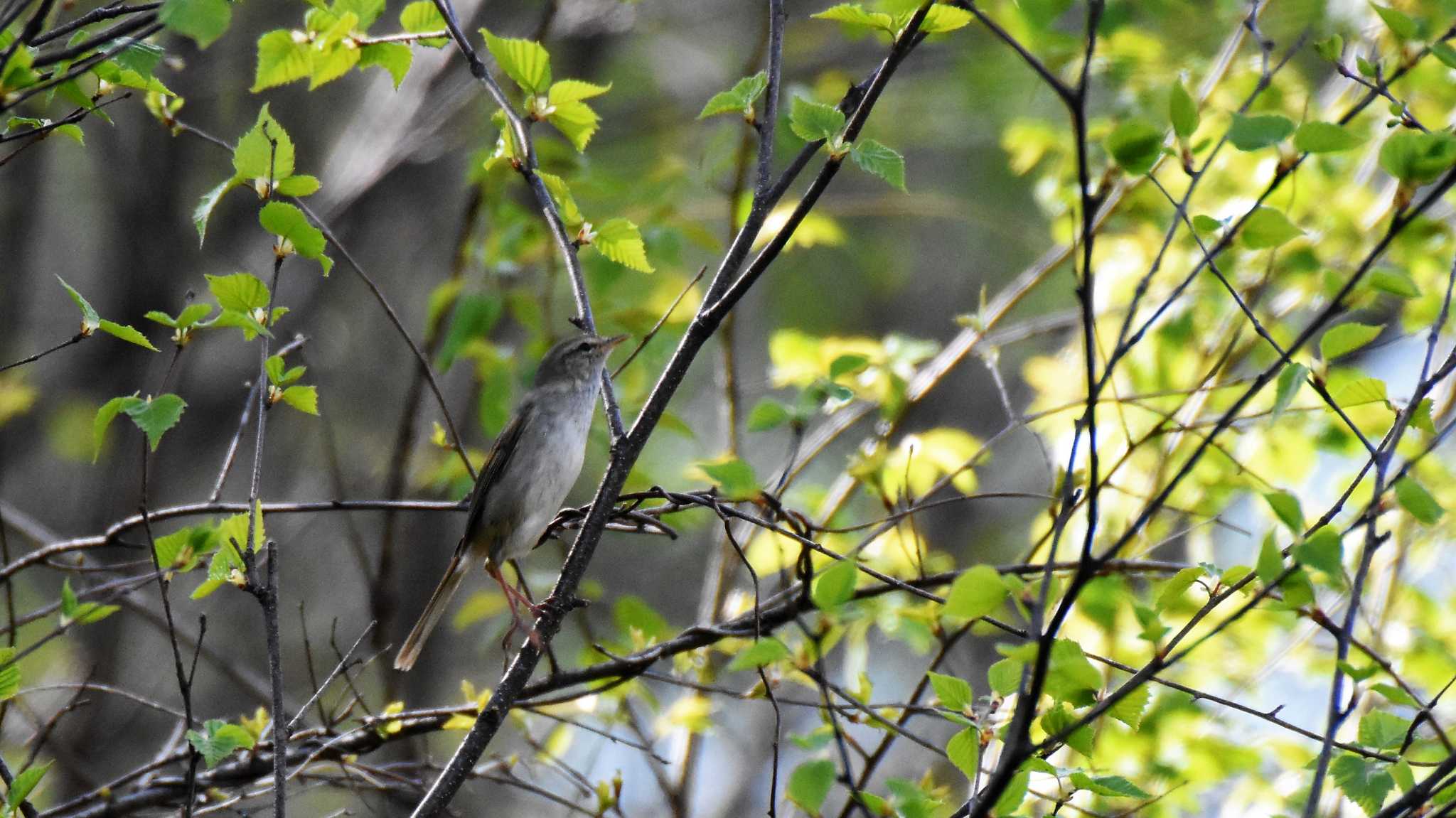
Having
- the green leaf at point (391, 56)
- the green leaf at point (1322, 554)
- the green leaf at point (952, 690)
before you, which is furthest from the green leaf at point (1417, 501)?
the green leaf at point (391, 56)

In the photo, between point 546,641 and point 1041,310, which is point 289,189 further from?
point 1041,310

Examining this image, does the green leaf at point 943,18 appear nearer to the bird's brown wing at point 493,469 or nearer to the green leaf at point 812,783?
the green leaf at point 812,783

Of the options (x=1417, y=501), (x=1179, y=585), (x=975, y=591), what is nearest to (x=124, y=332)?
(x=975, y=591)

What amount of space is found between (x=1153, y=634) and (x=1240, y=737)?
284cm

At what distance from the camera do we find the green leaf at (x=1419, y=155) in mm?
1946

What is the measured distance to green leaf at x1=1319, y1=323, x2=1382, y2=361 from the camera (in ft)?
7.13

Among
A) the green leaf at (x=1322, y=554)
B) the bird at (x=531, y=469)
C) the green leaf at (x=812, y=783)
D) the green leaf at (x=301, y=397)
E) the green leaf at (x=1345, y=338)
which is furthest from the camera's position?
the bird at (x=531, y=469)

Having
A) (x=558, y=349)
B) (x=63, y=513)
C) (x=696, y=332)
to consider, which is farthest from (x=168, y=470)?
(x=696, y=332)

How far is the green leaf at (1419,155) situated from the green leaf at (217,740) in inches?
94.9

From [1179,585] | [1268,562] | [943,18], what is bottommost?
[1268,562]

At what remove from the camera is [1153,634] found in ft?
6.85

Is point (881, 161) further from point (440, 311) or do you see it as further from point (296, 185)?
point (440, 311)

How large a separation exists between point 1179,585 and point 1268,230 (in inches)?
28.7

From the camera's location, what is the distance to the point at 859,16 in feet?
7.59
